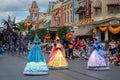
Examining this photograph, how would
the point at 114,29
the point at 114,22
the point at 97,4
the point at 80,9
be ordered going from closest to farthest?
1. the point at 114,29
2. the point at 114,22
3. the point at 97,4
4. the point at 80,9

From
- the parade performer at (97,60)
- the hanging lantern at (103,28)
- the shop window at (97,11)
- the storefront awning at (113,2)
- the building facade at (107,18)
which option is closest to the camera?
the parade performer at (97,60)

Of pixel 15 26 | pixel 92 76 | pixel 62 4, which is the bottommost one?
pixel 92 76

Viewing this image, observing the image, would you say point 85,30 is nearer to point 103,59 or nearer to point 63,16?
point 63,16

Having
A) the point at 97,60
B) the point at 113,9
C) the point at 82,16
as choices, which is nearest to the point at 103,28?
the point at 113,9

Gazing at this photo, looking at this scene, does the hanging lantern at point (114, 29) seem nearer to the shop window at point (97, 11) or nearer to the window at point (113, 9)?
the window at point (113, 9)

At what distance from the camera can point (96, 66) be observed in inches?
833

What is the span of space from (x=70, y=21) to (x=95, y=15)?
13905 millimetres

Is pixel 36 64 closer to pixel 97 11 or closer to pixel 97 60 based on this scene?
pixel 97 60

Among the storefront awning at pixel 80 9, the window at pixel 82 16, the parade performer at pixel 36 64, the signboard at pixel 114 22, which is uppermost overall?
the storefront awning at pixel 80 9

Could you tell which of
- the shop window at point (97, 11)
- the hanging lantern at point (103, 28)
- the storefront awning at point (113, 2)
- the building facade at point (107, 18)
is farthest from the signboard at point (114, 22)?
the shop window at point (97, 11)

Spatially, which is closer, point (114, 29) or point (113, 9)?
point (114, 29)

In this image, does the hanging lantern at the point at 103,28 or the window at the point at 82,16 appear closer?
the hanging lantern at the point at 103,28

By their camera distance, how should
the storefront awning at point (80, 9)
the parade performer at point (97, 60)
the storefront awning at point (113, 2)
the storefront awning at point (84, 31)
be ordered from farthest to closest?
the storefront awning at point (80, 9) → the storefront awning at point (84, 31) → the storefront awning at point (113, 2) → the parade performer at point (97, 60)

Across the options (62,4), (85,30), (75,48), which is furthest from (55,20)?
(75,48)
